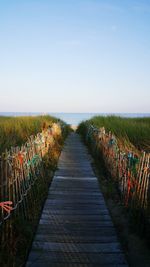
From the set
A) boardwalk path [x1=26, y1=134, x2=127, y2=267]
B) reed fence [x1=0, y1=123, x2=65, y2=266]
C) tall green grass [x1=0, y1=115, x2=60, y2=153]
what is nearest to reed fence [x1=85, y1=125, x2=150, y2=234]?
boardwalk path [x1=26, y1=134, x2=127, y2=267]

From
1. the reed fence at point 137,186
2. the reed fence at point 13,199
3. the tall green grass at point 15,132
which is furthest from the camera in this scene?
the tall green grass at point 15,132

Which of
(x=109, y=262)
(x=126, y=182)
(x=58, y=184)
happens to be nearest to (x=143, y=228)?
(x=109, y=262)

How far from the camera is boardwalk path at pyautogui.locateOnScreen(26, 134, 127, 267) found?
10.8ft

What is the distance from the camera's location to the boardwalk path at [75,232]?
10.8 feet

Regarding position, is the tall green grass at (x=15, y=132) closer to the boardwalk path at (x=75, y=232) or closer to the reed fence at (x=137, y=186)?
the boardwalk path at (x=75, y=232)

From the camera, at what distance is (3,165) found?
3.36 metres

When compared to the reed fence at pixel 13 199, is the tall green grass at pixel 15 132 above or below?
above

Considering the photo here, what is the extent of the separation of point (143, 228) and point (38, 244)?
4.89 feet

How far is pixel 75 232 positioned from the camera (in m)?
3.95

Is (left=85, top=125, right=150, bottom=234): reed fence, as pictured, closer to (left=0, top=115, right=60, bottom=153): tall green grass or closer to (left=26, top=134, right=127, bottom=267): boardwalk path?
(left=26, top=134, right=127, bottom=267): boardwalk path

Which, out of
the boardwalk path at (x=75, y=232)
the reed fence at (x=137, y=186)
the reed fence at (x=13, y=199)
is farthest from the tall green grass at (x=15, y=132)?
the reed fence at (x=137, y=186)

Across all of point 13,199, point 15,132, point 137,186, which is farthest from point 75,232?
point 15,132

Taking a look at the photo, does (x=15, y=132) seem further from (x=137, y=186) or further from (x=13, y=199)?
(x=137, y=186)

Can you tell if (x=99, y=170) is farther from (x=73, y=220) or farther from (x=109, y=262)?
(x=109, y=262)
